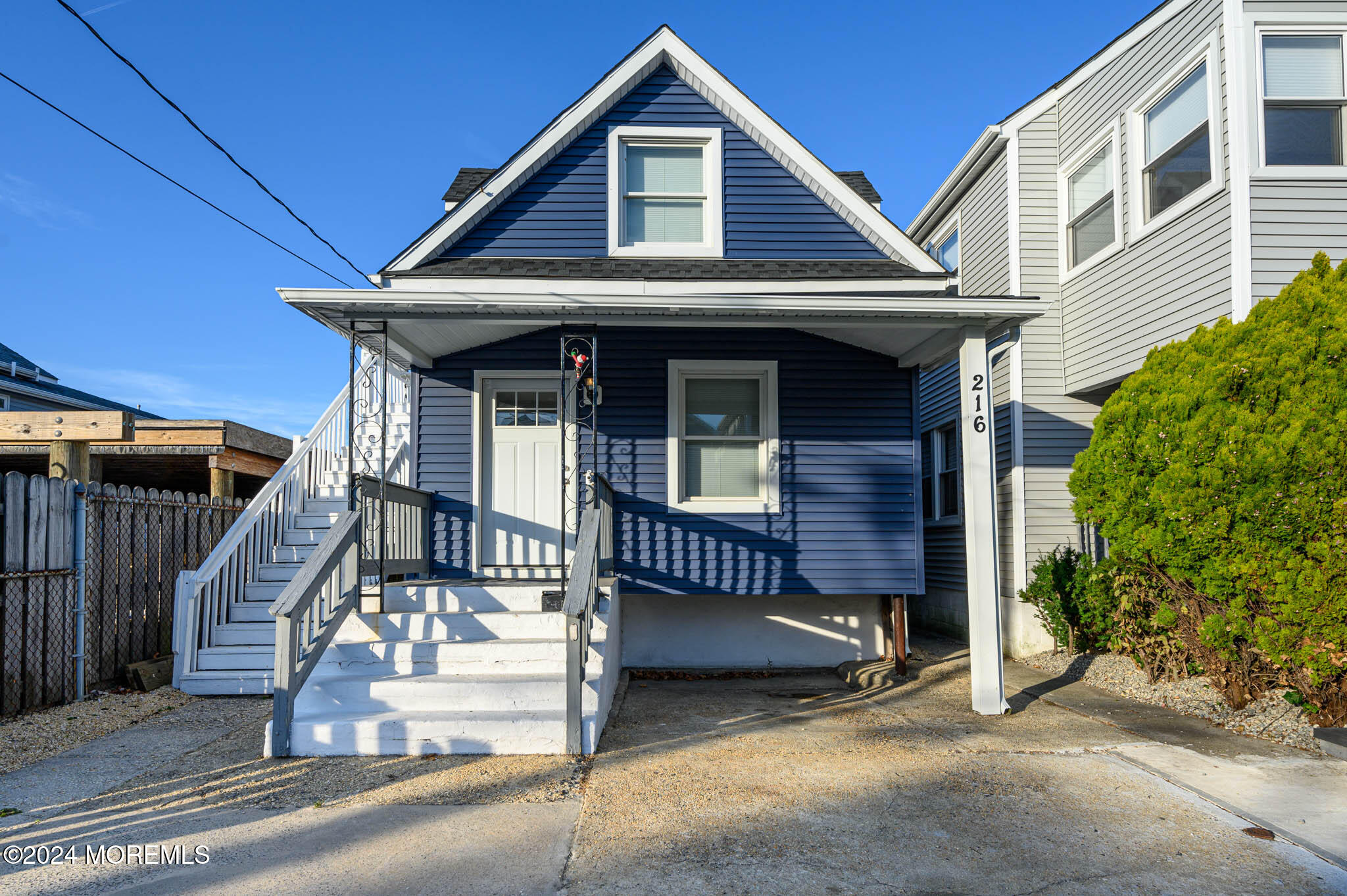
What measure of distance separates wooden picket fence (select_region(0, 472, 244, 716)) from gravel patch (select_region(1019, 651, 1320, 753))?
348 inches

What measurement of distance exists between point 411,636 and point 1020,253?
26.8 ft

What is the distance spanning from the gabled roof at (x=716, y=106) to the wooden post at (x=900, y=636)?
3.34m

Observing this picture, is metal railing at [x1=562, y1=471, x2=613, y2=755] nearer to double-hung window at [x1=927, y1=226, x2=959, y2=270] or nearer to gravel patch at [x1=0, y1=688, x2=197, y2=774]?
gravel patch at [x1=0, y1=688, x2=197, y2=774]

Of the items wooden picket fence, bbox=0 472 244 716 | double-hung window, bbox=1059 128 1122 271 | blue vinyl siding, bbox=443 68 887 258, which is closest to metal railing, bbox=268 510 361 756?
wooden picket fence, bbox=0 472 244 716

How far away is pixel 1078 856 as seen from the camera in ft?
12.0

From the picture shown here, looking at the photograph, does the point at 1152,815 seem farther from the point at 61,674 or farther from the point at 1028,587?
the point at 61,674

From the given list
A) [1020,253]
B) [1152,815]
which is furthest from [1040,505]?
[1152,815]

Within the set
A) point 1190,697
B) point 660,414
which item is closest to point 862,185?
point 660,414

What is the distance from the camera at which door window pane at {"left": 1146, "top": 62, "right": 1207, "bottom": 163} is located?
7805 millimetres

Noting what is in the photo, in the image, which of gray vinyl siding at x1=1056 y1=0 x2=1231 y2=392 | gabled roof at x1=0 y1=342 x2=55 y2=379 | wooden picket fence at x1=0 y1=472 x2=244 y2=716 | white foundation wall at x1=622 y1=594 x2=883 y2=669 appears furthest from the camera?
gabled roof at x1=0 y1=342 x2=55 y2=379

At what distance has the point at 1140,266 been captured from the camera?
8.50 metres

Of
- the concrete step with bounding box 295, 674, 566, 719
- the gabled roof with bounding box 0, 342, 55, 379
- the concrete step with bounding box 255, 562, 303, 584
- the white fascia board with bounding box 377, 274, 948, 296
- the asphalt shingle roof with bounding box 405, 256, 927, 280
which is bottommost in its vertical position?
the concrete step with bounding box 295, 674, 566, 719

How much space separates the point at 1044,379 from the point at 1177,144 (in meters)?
2.83

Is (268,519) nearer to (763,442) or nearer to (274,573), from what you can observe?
(274,573)
